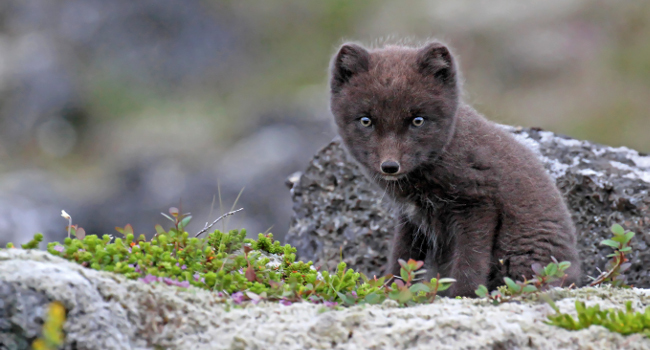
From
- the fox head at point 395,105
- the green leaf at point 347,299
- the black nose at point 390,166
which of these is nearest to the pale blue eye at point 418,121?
the fox head at point 395,105

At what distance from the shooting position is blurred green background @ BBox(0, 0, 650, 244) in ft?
33.4

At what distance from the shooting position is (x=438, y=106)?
3785 millimetres

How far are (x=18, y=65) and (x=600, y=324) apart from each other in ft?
49.8

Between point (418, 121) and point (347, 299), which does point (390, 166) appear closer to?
point (418, 121)

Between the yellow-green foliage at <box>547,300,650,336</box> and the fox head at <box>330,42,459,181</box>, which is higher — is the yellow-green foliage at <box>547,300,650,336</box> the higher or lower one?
the lower one

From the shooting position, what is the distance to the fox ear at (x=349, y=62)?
3.91 metres

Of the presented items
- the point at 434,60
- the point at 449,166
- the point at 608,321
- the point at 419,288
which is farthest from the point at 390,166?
the point at 608,321

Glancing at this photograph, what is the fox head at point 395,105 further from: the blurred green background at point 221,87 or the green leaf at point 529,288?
the blurred green background at point 221,87

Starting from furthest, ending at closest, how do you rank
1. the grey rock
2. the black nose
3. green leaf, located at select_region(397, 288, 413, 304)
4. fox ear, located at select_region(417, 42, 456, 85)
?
fox ear, located at select_region(417, 42, 456, 85) → the black nose → green leaf, located at select_region(397, 288, 413, 304) → the grey rock

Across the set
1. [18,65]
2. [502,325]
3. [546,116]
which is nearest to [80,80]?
[18,65]

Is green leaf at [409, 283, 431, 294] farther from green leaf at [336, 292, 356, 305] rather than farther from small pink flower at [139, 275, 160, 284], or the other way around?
small pink flower at [139, 275, 160, 284]

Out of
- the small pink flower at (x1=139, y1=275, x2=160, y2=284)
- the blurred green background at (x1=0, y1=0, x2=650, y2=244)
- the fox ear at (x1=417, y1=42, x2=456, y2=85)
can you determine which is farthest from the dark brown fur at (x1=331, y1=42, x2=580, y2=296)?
the blurred green background at (x1=0, y1=0, x2=650, y2=244)

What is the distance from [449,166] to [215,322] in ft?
6.92

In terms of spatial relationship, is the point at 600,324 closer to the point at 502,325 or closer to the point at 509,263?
the point at 502,325
